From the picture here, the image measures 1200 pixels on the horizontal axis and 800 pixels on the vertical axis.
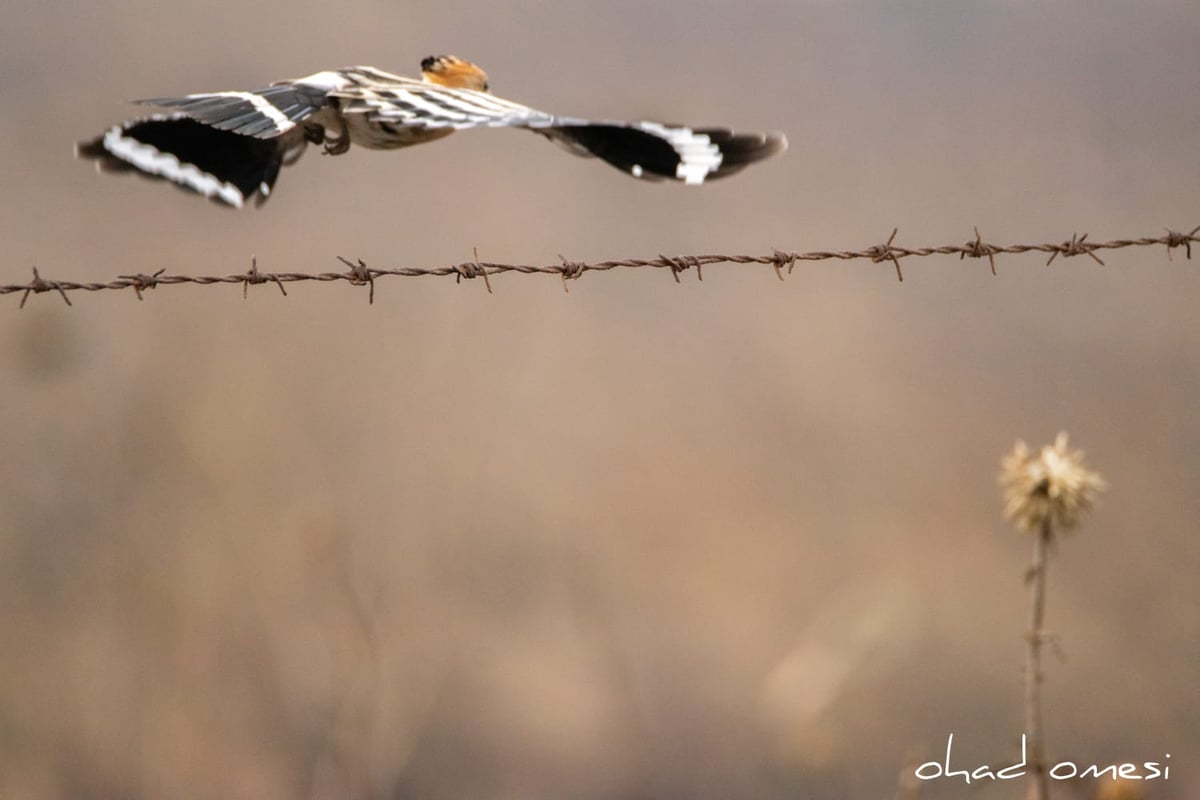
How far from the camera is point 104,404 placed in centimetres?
412

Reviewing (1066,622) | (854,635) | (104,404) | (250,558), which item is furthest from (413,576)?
(1066,622)

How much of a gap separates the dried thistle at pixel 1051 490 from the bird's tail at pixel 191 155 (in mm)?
1539

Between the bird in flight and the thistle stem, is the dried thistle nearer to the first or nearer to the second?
the thistle stem

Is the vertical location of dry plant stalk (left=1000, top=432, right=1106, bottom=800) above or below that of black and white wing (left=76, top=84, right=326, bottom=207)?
A: below

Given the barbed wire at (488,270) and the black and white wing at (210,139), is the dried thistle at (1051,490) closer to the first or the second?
the barbed wire at (488,270)

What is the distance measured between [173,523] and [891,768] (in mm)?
3325

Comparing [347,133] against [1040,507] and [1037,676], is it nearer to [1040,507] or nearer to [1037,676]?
[1040,507]

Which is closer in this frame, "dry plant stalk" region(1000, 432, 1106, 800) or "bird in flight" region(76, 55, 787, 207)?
"bird in flight" region(76, 55, 787, 207)

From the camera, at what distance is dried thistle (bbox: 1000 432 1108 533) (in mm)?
1836

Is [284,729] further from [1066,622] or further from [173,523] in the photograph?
[1066,622]

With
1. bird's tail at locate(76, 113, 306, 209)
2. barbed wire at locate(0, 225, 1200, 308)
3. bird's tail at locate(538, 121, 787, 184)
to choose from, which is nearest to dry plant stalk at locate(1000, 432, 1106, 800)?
barbed wire at locate(0, 225, 1200, 308)

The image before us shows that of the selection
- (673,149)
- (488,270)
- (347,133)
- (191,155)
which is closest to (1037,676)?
(673,149)

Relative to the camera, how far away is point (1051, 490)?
1.84 metres

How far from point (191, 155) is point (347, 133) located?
0.31 m
